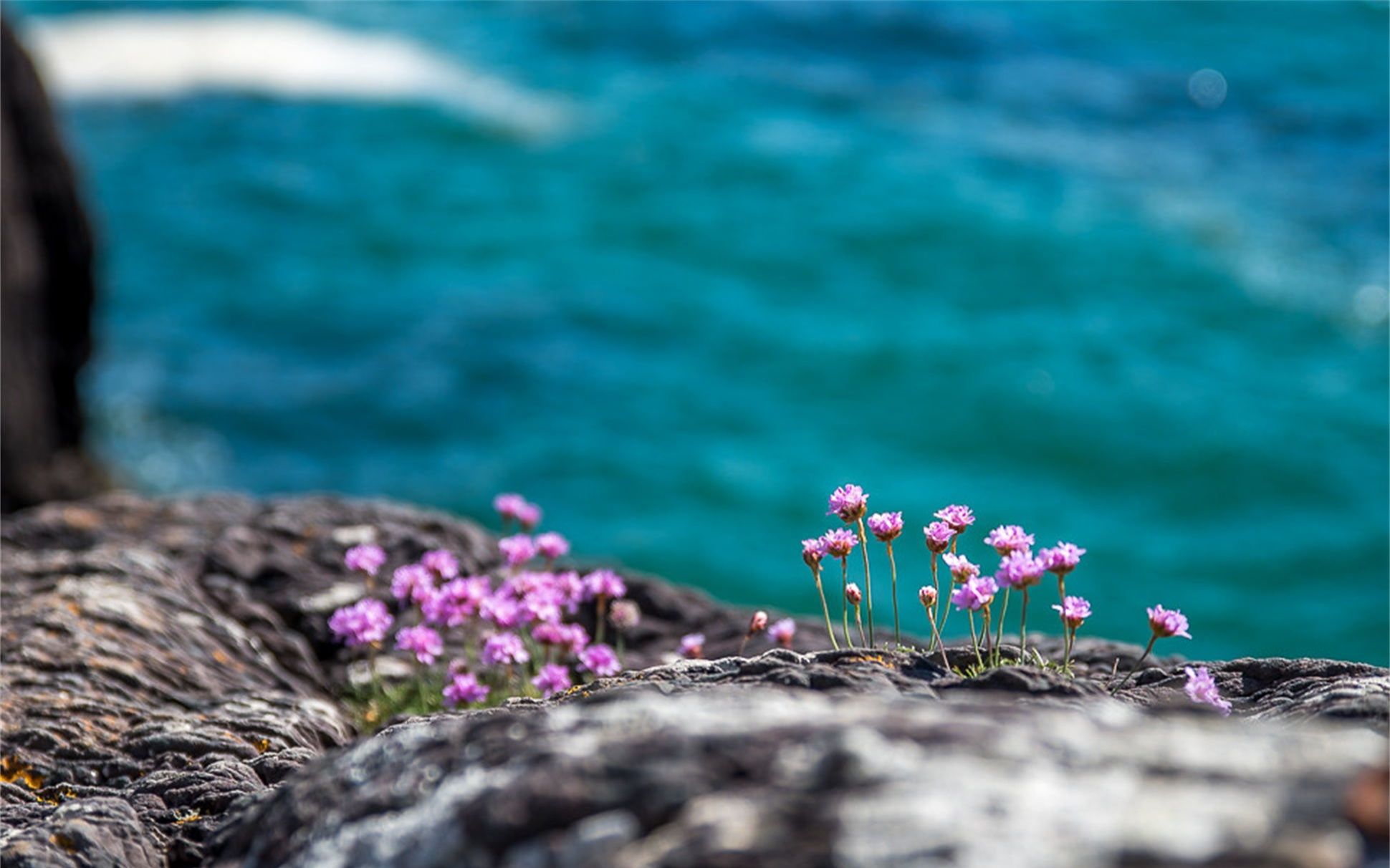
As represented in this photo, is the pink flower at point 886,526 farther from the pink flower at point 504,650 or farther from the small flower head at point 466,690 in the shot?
the small flower head at point 466,690

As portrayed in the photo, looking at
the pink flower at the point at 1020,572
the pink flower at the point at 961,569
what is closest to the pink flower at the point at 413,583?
the pink flower at the point at 961,569

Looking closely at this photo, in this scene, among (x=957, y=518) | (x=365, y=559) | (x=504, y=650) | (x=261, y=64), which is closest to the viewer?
(x=957, y=518)

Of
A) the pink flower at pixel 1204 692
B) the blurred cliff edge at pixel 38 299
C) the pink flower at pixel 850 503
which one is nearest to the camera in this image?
the pink flower at pixel 1204 692

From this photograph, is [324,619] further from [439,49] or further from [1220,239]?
[439,49]

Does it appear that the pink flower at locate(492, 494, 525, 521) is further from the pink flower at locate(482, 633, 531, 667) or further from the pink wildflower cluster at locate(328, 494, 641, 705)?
the pink flower at locate(482, 633, 531, 667)

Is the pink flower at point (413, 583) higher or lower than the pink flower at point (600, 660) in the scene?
higher

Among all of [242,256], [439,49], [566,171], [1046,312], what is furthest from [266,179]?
[1046,312]

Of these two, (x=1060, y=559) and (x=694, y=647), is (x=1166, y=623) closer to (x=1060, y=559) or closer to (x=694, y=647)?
(x=1060, y=559)

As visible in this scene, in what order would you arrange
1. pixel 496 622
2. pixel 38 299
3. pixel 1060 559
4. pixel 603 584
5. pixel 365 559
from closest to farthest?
pixel 1060 559
pixel 496 622
pixel 365 559
pixel 603 584
pixel 38 299

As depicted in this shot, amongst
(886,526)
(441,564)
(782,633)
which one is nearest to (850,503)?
(886,526)
